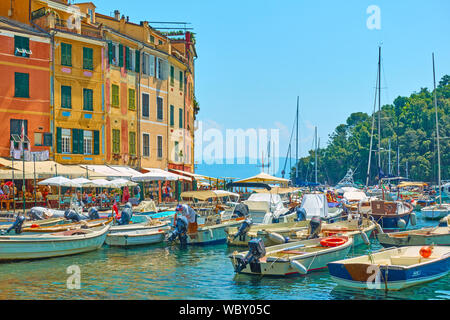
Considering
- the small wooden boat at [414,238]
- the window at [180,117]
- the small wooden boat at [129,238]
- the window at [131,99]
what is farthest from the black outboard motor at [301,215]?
the window at [180,117]

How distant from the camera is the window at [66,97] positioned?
3884cm

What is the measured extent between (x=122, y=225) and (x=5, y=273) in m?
9.09

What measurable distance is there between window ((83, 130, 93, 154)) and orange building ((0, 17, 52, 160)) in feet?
8.95

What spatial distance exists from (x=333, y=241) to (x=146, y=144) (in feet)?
88.6

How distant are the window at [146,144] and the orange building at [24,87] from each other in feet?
28.8

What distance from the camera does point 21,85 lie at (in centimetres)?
3700

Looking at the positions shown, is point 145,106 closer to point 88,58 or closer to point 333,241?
point 88,58

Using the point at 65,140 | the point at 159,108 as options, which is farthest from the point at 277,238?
the point at 159,108

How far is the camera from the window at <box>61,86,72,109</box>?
38.8 m

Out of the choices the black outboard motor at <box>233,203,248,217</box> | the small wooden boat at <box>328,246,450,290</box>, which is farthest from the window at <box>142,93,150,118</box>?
the small wooden boat at <box>328,246,450,290</box>

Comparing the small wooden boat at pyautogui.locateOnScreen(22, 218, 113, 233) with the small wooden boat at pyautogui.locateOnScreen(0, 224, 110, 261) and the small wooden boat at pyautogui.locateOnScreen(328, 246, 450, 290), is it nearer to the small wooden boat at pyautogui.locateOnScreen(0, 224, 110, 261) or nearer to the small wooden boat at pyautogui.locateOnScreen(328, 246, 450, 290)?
the small wooden boat at pyautogui.locateOnScreen(0, 224, 110, 261)
